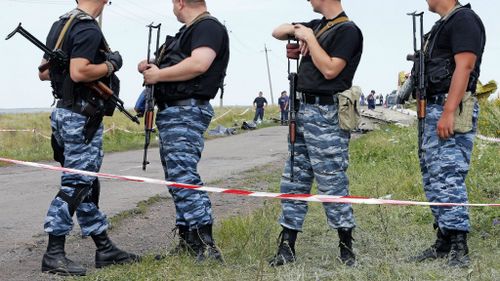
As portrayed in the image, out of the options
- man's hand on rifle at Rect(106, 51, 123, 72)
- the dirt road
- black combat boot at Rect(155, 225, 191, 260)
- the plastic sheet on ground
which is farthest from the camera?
the plastic sheet on ground

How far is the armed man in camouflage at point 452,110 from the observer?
14.4 ft

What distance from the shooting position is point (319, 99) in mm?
4461

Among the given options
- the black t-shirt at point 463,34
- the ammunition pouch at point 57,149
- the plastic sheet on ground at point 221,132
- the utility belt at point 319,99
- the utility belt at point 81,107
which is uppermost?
the black t-shirt at point 463,34

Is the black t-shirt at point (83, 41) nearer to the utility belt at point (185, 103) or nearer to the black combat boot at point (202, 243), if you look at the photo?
the utility belt at point (185, 103)

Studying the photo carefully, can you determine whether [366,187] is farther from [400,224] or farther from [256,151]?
[256,151]

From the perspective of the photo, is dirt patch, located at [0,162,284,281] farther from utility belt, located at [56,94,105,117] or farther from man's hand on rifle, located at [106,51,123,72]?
man's hand on rifle, located at [106,51,123,72]

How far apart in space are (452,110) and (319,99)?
2.83 ft

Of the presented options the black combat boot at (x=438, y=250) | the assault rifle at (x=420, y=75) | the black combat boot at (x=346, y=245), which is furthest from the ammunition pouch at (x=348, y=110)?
the black combat boot at (x=438, y=250)

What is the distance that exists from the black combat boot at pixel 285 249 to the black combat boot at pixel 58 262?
1253 millimetres

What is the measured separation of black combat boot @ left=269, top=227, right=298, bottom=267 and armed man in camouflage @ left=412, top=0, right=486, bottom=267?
2.86 ft

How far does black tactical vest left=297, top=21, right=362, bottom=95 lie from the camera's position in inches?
172

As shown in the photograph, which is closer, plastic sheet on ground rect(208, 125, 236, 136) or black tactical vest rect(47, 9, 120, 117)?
black tactical vest rect(47, 9, 120, 117)

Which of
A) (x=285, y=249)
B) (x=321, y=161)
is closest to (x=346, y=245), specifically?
(x=285, y=249)

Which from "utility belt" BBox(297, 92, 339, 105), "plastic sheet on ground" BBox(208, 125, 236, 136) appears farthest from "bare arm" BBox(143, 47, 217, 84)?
"plastic sheet on ground" BBox(208, 125, 236, 136)
